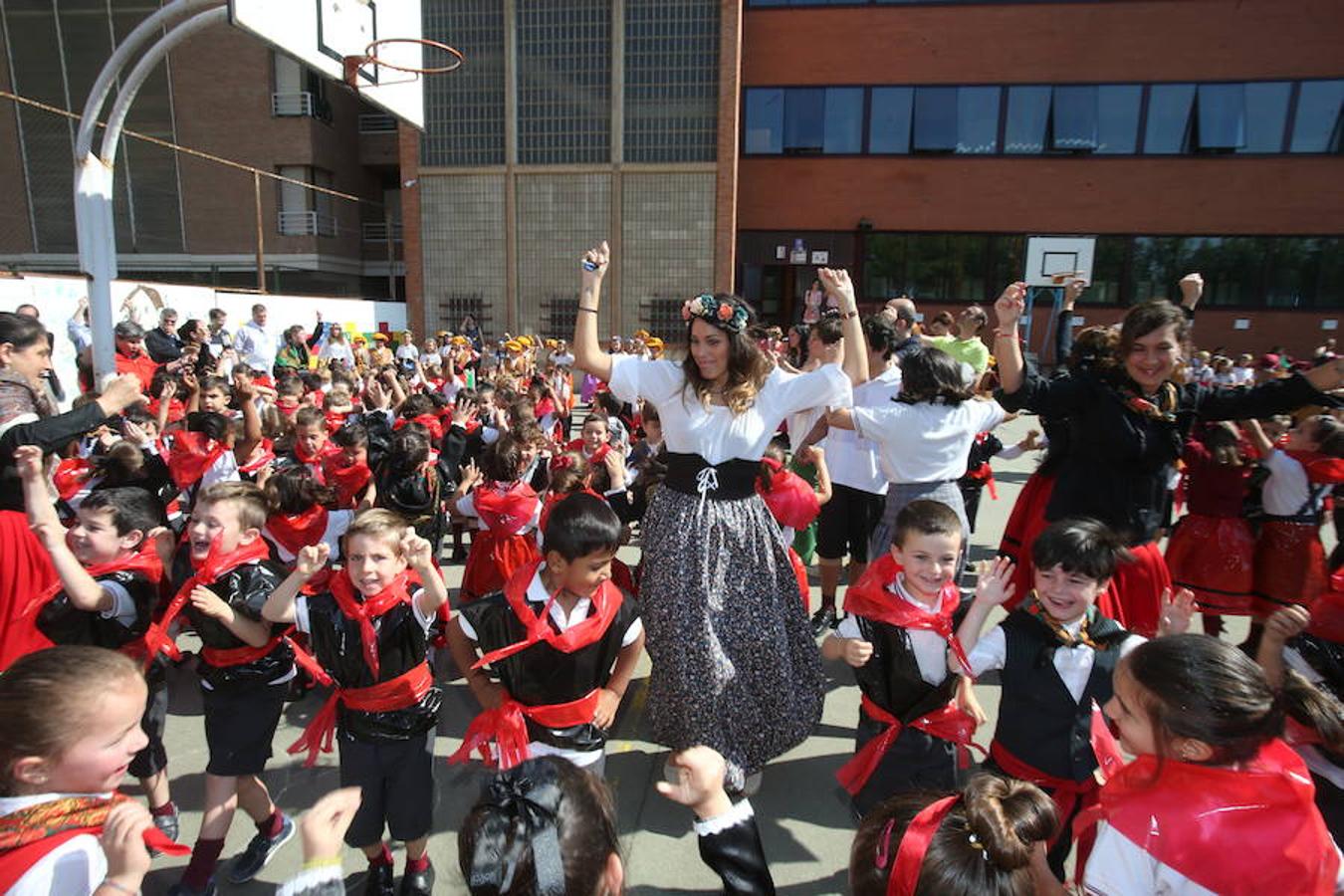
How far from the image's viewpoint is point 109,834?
1.22 m

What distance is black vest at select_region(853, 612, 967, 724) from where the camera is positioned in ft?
7.30

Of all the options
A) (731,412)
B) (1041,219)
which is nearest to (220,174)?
(1041,219)

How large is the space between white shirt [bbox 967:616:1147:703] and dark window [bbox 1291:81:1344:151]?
2101cm

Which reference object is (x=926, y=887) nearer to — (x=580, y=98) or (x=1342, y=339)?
(x=580, y=98)

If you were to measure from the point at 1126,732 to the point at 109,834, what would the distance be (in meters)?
1.83

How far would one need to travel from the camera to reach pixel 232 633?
2359 mm

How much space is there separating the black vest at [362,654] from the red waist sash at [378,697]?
0.02m

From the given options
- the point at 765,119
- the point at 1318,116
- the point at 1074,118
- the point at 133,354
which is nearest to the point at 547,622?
the point at 133,354

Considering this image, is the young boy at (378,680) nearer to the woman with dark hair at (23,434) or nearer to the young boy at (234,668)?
the young boy at (234,668)

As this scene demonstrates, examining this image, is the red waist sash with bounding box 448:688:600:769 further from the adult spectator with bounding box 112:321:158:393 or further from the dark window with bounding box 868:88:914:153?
the dark window with bounding box 868:88:914:153

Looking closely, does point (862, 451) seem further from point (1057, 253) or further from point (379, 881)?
point (1057, 253)

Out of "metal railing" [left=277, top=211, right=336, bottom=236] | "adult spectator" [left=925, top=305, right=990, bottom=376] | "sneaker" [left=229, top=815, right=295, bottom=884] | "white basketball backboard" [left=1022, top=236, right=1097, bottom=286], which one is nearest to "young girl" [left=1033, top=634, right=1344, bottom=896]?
"sneaker" [left=229, top=815, right=295, bottom=884]

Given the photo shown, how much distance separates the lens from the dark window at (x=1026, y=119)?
57.0ft

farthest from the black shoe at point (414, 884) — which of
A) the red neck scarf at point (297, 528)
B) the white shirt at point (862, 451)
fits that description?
the white shirt at point (862, 451)
